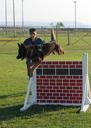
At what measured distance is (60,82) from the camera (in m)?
12.6

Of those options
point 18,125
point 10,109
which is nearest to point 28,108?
point 10,109

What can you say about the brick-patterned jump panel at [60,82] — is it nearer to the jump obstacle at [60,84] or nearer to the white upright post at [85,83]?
the jump obstacle at [60,84]

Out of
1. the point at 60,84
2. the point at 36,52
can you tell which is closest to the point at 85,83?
the point at 60,84

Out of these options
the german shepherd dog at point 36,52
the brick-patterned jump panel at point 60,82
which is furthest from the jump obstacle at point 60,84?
the german shepherd dog at point 36,52

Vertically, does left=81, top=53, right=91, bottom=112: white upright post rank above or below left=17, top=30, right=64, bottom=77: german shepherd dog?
below

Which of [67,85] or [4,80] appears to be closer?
[67,85]

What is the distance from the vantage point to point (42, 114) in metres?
11.4

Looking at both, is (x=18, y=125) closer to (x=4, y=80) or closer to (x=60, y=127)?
(x=60, y=127)

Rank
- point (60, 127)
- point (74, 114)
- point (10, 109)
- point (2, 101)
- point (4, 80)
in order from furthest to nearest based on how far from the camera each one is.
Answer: point (4, 80) → point (2, 101) → point (10, 109) → point (74, 114) → point (60, 127)

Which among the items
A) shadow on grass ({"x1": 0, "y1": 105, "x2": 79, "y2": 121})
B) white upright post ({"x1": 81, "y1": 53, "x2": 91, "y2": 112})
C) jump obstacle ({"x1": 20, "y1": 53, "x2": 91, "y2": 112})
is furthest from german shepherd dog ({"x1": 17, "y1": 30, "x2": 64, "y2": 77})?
shadow on grass ({"x1": 0, "y1": 105, "x2": 79, "y2": 121})

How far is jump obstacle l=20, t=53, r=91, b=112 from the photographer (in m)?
12.4

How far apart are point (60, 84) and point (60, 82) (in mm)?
52

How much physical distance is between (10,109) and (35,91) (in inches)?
41.1

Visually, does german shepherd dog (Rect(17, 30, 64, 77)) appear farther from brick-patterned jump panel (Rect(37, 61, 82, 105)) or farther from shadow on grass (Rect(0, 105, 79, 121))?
shadow on grass (Rect(0, 105, 79, 121))
